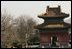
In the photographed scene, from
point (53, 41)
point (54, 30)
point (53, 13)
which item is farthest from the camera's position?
point (53, 13)

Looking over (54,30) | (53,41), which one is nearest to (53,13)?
(54,30)

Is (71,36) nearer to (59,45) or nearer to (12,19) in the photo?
(59,45)

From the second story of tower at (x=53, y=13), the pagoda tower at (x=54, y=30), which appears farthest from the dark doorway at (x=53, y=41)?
→ the second story of tower at (x=53, y=13)

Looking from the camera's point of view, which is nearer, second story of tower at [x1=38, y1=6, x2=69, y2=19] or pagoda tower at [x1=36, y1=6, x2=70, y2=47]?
pagoda tower at [x1=36, y1=6, x2=70, y2=47]

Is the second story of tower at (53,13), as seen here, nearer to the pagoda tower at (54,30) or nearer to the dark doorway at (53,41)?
the pagoda tower at (54,30)

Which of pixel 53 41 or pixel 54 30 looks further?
pixel 54 30

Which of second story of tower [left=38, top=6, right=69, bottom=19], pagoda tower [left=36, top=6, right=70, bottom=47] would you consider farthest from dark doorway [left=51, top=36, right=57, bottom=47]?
second story of tower [left=38, top=6, right=69, bottom=19]

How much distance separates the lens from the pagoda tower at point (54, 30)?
521 inches

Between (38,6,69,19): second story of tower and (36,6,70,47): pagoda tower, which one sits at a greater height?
(38,6,69,19): second story of tower

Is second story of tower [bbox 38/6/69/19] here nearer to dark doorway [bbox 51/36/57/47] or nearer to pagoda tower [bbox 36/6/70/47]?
pagoda tower [bbox 36/6/70/47]

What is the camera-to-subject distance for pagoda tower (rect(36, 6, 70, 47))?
13227 millimetres

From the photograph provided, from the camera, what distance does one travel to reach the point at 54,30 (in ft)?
44.0

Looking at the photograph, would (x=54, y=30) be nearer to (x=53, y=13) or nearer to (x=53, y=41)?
(x=53, y=41)

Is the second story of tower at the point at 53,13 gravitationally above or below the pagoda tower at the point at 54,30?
above
